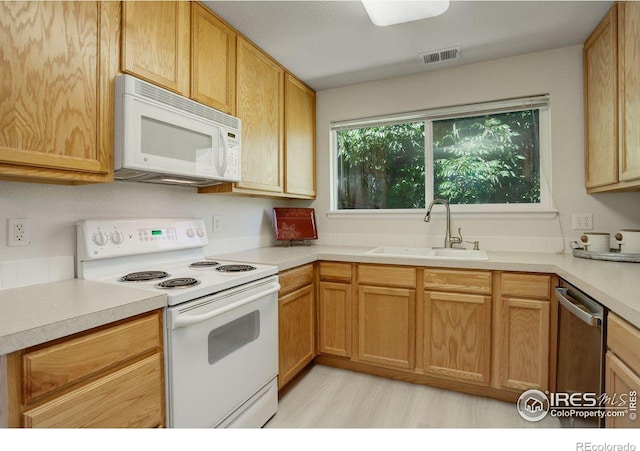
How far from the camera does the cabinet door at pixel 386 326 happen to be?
209 cm

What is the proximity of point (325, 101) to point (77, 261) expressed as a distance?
226 centimetres

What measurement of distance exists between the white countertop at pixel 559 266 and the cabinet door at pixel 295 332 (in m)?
0.23

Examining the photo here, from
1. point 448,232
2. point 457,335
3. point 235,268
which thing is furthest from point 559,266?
point 235,268

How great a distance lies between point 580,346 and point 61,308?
196cm

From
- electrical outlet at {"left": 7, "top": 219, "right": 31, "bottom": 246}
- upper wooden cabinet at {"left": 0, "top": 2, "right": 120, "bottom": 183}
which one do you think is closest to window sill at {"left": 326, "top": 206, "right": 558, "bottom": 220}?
upper wooden cabinet at {"left": 0, "top": 2, "right": 120, "bottom": 183}

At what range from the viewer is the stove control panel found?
1.47 metres

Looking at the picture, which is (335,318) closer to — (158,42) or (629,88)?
(158,42)

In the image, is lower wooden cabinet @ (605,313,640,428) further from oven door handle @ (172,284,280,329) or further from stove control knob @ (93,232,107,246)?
stove control knob @ (93,232,107,246)

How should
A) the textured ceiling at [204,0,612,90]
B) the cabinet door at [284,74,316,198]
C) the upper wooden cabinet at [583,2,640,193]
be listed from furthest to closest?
1. the cabinet door at [284,74,316,198]
2. the textured ceiling at [204,0,612,90]
3. the upper wooden cabinet at [583,2,640,193]

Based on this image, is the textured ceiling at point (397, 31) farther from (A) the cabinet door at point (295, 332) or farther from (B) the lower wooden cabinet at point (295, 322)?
(A) the cabinet door at point (295, 332)

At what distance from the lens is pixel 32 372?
84 centimetres

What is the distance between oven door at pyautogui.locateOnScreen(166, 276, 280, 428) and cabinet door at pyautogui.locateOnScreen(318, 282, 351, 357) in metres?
0.58

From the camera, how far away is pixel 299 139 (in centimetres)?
270
